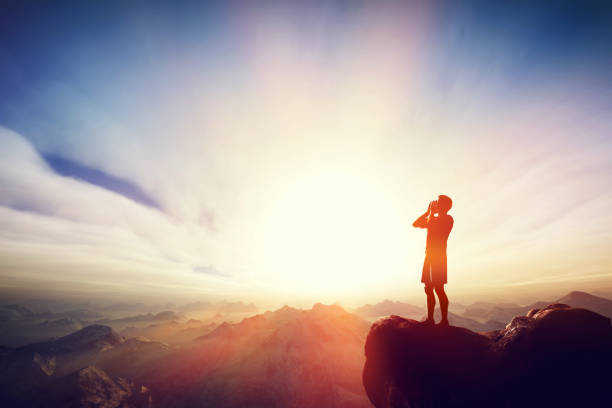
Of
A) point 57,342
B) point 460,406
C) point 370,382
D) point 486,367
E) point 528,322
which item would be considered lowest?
point 57,342

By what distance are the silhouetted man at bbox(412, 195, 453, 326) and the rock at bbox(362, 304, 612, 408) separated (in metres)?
1.30

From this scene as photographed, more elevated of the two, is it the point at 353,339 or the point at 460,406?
the point at 460,406

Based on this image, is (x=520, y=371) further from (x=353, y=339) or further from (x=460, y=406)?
(x=353, y=339)

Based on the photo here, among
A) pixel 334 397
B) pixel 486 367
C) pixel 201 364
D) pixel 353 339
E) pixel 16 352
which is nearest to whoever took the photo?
pixel 486 367

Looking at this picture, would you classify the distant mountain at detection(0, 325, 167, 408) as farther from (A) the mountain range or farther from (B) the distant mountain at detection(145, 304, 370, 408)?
(B) the distant mountain at detection(145, 304, 370, 408)

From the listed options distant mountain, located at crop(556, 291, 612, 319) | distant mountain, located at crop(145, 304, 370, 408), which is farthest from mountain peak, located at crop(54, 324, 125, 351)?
distant mountain, located at crop(556, 291, 612, 319)

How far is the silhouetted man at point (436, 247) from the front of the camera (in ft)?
29.7

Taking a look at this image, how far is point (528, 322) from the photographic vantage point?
7773 mm

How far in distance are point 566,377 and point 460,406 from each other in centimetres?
294

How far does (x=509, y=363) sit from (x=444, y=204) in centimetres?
548

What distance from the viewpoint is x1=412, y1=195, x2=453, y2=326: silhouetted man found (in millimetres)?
9047

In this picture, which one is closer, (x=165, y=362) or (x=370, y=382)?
(x=370, y=382)

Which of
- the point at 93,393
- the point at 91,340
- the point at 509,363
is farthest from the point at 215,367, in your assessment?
the point at 509,363

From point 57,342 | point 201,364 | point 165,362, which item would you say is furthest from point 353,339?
point 57,342
